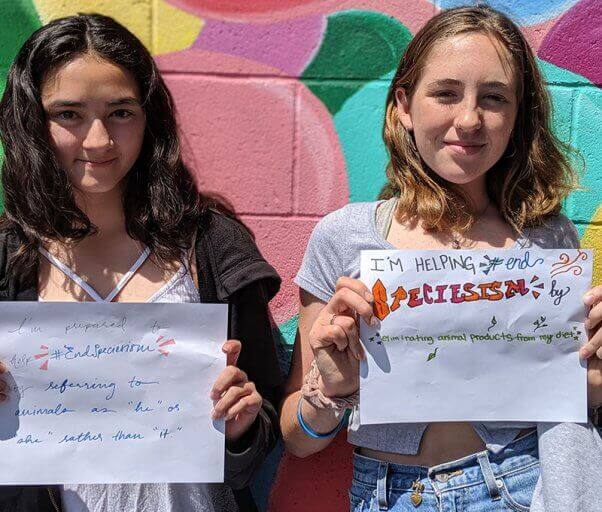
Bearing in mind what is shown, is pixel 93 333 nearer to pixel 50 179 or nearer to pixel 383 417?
pixel 50 179

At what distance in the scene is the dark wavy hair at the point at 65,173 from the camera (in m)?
1.93

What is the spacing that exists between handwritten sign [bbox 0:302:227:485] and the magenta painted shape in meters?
0.97

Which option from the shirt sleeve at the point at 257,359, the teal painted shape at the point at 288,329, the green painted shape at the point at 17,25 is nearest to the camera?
the shirt sleeve at the point at 257,359

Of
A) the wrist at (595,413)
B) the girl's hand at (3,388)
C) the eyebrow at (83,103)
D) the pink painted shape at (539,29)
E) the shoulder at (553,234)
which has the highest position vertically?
the pink painted shape at (539,29)

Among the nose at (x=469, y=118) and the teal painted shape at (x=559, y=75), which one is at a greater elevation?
the nose at (x=469, y=118)

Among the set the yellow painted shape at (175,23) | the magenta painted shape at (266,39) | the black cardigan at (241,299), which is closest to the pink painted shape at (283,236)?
the black cardigan at (241,299)

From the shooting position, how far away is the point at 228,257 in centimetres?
205

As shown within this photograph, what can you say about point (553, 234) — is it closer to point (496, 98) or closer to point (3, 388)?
point (496, 98)

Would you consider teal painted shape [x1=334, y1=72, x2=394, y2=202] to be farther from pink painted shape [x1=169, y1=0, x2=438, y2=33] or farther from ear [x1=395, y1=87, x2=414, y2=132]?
ear [x1=395, y1=87, x2=414, y2=132]

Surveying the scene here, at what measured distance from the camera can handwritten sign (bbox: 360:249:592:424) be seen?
6.03 ft

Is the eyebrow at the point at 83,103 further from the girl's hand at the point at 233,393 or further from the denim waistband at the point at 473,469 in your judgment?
the denim waistband at the point at 473,469

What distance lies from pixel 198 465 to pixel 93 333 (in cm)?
40

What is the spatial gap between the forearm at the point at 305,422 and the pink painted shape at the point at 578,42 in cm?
131

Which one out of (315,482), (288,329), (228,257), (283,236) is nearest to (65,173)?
(228,257)
